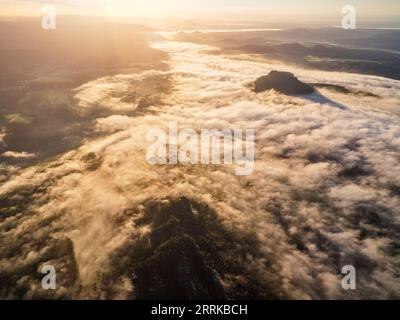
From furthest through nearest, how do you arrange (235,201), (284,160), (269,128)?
(269,128) < (284,160) < (235,201)

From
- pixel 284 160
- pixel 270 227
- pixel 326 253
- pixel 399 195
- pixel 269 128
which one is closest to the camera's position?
pixel 326 253

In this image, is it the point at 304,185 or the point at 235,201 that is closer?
the point at 235,201

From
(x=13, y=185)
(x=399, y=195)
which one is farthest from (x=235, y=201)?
(x=13, y=185)

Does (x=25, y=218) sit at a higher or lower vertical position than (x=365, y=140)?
lower

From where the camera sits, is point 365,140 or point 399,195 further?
point 365,140

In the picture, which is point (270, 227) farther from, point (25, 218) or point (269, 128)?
point (269, 128)

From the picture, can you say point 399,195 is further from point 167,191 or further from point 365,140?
point 167,191
